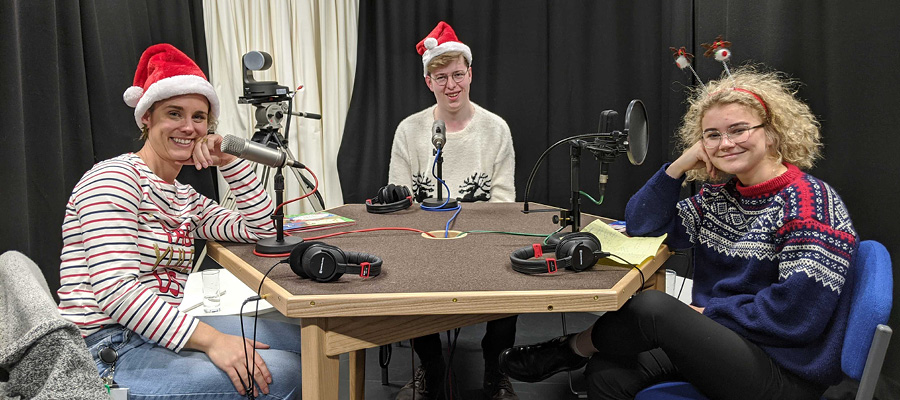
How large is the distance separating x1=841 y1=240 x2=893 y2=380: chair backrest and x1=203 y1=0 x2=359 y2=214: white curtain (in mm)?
2895

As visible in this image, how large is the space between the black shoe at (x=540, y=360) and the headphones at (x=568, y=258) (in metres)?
0.44

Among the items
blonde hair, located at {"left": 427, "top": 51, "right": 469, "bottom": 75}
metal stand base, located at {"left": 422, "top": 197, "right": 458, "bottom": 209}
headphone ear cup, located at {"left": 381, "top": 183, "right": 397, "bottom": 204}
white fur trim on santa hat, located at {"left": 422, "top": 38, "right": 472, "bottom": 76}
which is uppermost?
white fur trim on santa hat, located at {"left": 422, "top": 38, "right": 472, "bottom": 76}

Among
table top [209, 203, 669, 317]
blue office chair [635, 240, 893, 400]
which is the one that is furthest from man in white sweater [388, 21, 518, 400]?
blue office chair [635, 240, 893, 400]

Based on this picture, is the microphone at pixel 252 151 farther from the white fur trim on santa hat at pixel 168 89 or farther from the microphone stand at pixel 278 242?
the white fur trim on santa hat at pixel 168 89

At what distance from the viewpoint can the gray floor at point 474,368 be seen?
2312 millimetres

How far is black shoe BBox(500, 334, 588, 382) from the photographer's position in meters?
1.63

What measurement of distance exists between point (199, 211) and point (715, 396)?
1357 millimetres

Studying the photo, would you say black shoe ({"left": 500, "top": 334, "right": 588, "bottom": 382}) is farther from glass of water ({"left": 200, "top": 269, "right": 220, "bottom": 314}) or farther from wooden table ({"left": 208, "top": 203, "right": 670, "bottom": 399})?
glass of water ({"left": 200, "top": 269, "right": 220, "bottom": 314})

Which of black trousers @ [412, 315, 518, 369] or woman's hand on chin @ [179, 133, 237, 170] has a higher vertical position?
woman's hand on chin @ [179, 133, 237, 170]

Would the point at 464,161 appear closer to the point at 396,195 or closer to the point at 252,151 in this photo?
the point at 396,195

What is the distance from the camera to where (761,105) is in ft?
4.72

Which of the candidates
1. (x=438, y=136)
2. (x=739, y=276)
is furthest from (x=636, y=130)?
(x=438, y=136)

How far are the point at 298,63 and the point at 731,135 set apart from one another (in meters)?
2.73

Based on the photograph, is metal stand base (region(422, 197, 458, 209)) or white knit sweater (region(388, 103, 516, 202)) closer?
metal stand base (region(422, 197, 458, 209))
